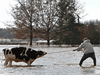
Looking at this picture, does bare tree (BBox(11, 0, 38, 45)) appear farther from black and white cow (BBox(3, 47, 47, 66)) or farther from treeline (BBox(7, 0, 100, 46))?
black and white cow (BBox(3, 47, 47, 66))

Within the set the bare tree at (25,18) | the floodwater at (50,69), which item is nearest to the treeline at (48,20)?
the bare tree at (25,18)

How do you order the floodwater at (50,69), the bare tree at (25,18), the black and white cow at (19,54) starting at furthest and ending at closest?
the bare tree at (25,18), the black and white cow at (19,54), the floodwater at (50,69)

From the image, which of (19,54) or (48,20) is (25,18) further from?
(19,54)

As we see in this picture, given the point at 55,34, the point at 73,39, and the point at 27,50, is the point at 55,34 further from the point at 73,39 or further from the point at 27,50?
the point at 27,50

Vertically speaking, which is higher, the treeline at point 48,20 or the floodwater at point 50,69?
the treeline at point 48,20

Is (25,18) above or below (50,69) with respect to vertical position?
above

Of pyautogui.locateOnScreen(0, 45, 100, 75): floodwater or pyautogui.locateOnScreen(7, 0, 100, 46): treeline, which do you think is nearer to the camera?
pyautogui.locateOnScreen(0, 45, 100, 75): floodwater

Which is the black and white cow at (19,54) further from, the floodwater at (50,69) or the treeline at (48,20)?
the treeline at (48,20)

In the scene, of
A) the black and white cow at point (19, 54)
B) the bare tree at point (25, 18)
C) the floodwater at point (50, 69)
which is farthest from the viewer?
the bare tree at point (25, 18)

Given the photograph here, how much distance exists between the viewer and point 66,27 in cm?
5025

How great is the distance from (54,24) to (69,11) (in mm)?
5872

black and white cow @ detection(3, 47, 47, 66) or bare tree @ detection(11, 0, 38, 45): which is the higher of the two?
bare tree @ detection(11, 0, 38, 45)

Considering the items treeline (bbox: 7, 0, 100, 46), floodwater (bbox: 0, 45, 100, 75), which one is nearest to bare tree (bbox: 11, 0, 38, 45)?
treeline (bbox: 7, 0, 100, 46)

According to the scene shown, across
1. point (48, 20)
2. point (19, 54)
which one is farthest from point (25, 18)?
point (19, 54)
